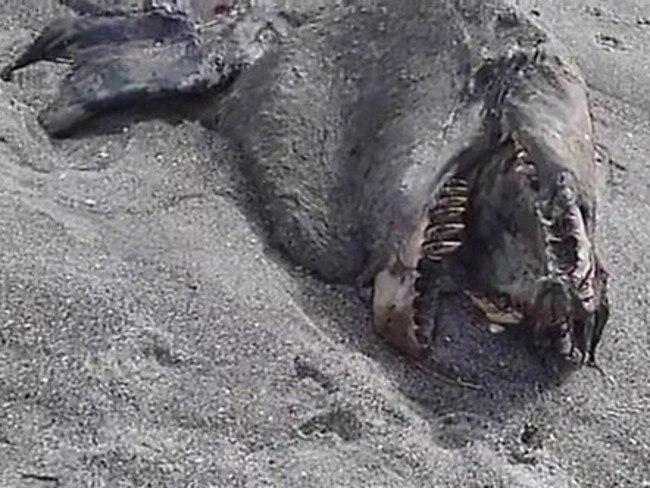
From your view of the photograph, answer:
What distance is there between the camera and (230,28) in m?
4.79

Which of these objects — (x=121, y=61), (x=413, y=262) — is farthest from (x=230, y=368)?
(x=121, y=61)

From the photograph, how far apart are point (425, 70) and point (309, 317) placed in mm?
925

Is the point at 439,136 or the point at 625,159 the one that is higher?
the point at 439,136

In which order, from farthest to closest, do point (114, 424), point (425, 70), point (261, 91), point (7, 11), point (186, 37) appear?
1. point (7, 11)
2. point (186, 37)
3. point (261, 91)
4. point (425, 70)
5. point (114, 424)

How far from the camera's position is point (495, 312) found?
3.58 meters

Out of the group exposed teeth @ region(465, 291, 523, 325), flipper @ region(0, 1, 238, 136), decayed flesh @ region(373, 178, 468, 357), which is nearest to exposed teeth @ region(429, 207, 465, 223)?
decayed flesh @ region(373, 178, 468, 357)

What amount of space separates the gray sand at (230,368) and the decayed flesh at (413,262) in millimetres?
56

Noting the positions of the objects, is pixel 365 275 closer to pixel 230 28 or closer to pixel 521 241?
pixel 521 241

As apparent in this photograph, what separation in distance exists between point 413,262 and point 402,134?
0.52 metres

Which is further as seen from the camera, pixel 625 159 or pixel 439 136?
pixel 625 159

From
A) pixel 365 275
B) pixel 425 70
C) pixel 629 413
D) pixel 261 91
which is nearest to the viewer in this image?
pixel 629 413

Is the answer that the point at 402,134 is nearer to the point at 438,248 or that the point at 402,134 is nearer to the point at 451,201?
the point at 451,201

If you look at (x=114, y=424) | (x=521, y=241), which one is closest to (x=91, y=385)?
(x=114, y=424)

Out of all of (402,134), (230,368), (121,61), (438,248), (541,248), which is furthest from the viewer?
(121,61)
